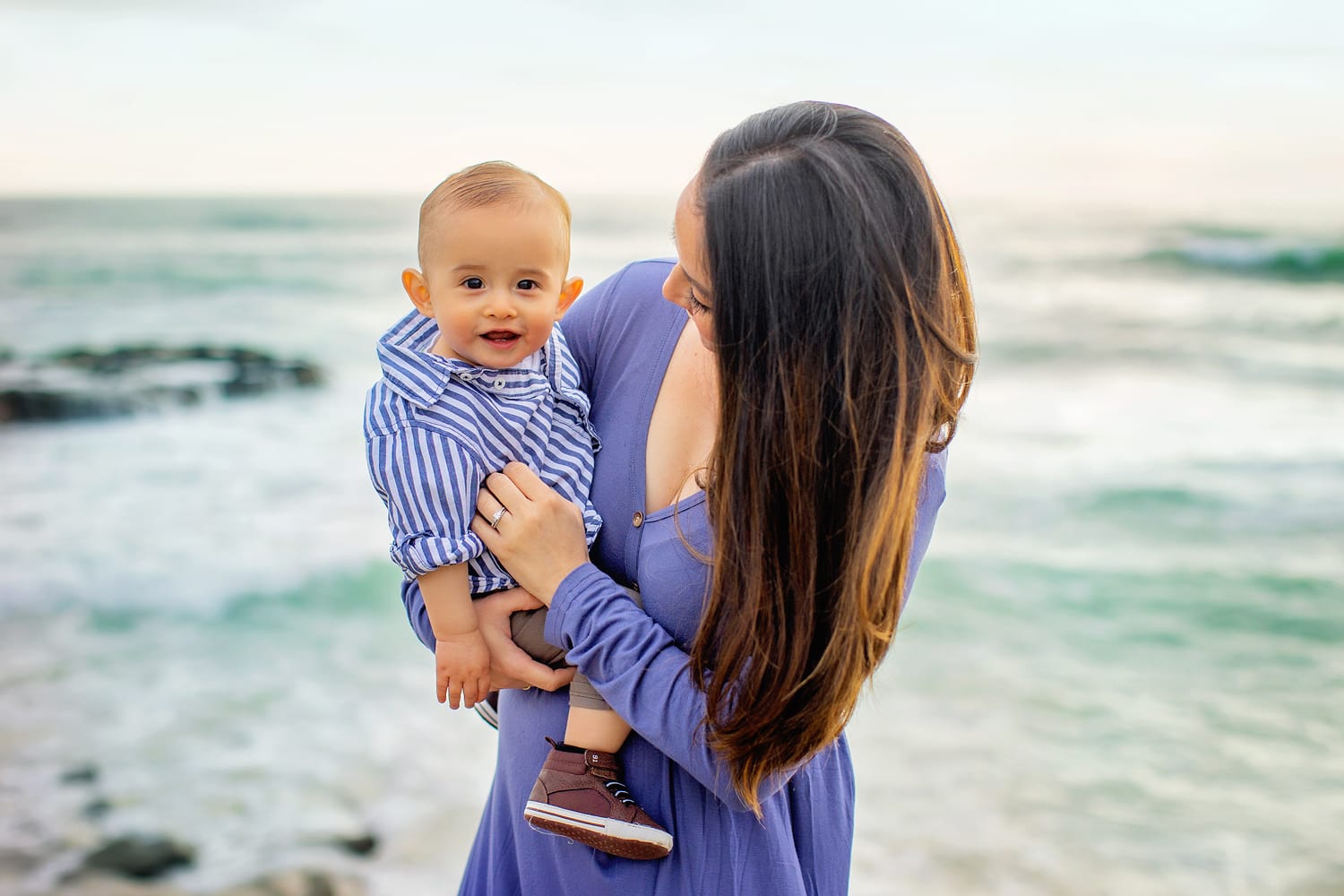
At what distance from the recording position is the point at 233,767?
4.56m

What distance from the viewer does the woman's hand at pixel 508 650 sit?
1404 millimetres

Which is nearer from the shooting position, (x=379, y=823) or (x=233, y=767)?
(x=379, y=823)

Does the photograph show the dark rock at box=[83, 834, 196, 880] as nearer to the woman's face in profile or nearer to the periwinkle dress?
the periwinkle dress

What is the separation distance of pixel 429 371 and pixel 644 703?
50 cm

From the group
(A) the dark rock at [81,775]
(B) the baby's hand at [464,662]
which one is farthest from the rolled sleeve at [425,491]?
(A) the dark rock at [81,775]

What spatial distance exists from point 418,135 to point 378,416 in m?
16.2

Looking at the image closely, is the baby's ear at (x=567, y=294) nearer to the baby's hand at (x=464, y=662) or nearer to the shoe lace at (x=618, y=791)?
the baby's hand at (x=464, y=662)

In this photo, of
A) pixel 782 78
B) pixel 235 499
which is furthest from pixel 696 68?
pixel 235 499

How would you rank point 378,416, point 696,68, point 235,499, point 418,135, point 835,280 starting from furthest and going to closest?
1. point 418,135
2. point 696,68
3. point 235,499
4. point 378,416
5. point 835,280

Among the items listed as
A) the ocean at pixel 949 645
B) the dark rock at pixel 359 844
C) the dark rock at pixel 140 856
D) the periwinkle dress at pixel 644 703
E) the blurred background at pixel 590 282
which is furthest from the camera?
the blurred background at pixel 590 282

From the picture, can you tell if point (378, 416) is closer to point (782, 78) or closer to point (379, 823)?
point (379, 823)

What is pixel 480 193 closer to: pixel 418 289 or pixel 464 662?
pixel 418 289

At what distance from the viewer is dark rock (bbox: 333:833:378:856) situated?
12.5 feet

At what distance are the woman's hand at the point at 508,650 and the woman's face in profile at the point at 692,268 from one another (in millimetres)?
451
